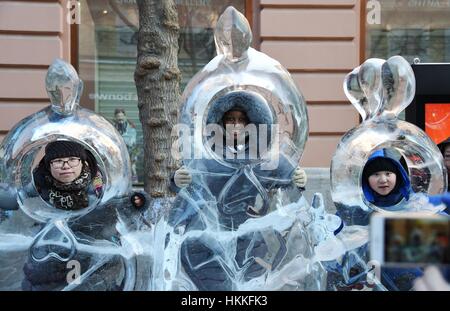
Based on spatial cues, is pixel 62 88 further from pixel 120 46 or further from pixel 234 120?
pixel 120 46

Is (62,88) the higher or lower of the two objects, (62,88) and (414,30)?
the lower

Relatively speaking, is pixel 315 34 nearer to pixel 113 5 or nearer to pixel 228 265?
pixel 113 5

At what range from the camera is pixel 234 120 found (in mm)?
3156

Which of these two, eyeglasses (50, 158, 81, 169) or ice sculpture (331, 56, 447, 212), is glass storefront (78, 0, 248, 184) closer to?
eyeglasses (50, 158, 81, 169)

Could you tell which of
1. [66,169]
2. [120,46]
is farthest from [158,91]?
[120,46]

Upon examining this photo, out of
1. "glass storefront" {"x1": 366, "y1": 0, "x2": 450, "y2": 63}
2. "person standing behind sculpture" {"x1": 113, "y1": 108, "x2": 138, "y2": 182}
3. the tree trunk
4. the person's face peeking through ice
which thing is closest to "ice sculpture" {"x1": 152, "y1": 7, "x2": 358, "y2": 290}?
the person's face peeking through ice

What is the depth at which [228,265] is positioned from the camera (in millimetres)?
3066

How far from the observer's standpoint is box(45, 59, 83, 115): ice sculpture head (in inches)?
125

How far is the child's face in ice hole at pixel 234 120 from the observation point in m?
A: 3.15

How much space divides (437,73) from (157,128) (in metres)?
2.91

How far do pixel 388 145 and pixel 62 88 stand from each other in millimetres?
1516

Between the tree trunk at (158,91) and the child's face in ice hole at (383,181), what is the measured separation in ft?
8.02

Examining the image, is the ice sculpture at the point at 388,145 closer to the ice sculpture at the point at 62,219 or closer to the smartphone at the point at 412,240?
the ice sculpture at the point at 62,219

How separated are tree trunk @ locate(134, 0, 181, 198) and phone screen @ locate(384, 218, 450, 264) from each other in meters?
3.83
